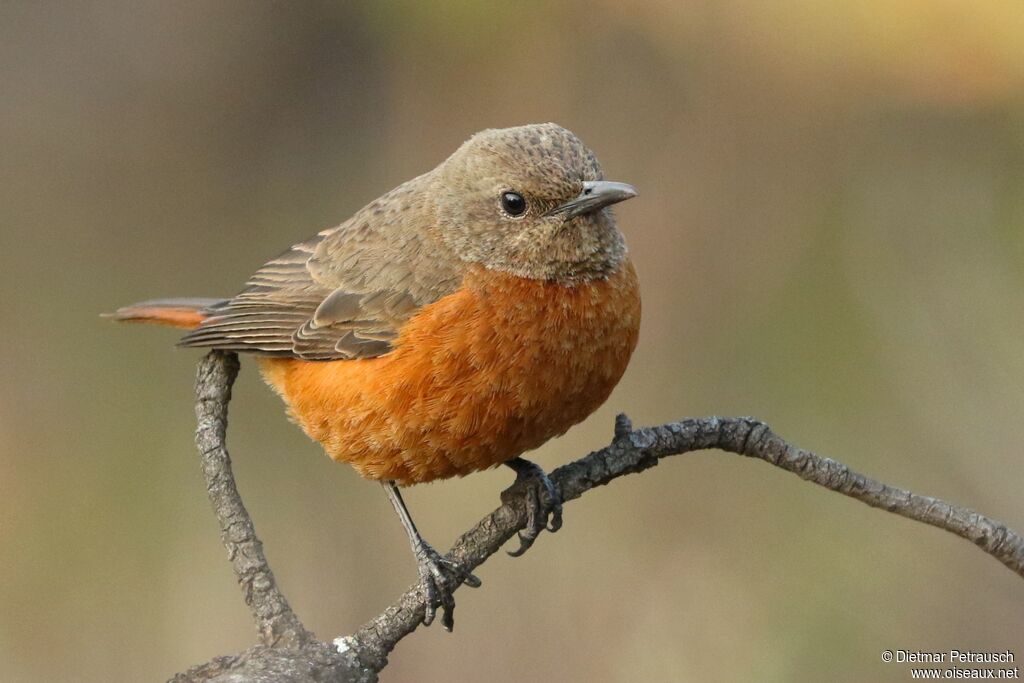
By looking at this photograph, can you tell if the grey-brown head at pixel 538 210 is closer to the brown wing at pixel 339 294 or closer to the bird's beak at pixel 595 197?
the bird's beak at pixel 595 197

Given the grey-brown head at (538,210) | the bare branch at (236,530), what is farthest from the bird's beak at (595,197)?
the bare branch at (236,530)

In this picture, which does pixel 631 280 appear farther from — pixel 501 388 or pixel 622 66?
pixel 622 66

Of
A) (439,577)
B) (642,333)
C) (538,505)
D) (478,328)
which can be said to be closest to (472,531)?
(538,505)

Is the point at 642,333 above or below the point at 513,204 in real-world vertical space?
above

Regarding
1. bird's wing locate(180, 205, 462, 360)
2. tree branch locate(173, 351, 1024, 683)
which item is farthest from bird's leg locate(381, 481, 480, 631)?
bird's wing locate(180, 205, 462, 360)

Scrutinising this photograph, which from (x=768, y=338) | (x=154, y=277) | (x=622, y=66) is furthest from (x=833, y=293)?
(x=154, y=277)

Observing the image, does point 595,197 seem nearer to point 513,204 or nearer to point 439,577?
point 513,204

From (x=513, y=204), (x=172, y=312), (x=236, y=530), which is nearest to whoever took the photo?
(x=236, y=530)
